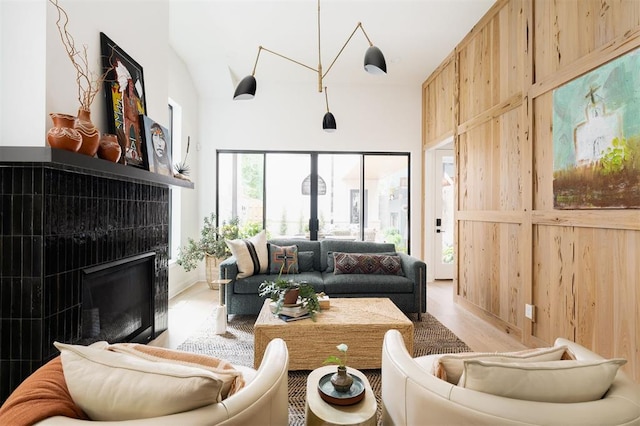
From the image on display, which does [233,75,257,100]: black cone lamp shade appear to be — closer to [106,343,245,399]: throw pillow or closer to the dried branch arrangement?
the dried branch arrangement

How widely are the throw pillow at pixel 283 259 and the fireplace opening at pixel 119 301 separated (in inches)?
50.6

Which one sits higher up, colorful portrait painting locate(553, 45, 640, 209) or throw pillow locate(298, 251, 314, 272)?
colorful portrait painting locate(553, 45, 640, 209)

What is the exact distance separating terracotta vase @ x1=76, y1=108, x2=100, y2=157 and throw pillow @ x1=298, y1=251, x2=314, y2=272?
102 inches

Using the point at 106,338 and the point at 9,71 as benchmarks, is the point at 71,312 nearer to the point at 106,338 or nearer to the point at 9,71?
the point at 106,338

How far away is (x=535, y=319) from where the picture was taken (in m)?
2.78

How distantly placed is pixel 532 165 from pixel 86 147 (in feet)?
10.8

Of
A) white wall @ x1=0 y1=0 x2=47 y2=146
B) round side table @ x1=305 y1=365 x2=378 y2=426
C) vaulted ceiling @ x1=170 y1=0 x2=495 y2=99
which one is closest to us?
round side table @ x1=305 y1=365 x2=378 y2=426

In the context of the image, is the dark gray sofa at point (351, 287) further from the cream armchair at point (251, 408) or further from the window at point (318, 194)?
the cream armchair at point (251, 408)

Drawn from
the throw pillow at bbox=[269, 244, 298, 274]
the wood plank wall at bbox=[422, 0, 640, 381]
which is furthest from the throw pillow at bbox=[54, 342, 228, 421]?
the throw pillow at bbox=[269, 244, 298, 274]

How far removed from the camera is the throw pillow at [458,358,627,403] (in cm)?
93

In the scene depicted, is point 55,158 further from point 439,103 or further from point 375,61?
point 439,103

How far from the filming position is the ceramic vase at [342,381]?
4.54 ft

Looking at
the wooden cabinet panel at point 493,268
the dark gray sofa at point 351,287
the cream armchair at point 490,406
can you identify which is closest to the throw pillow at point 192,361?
the cream armchair at point 490,406

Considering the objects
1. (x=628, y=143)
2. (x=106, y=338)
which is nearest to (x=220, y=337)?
(x=106, y=338)
